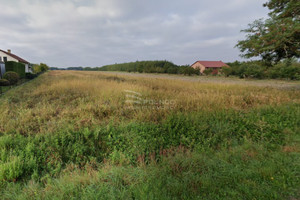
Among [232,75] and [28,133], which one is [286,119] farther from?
[232,75]

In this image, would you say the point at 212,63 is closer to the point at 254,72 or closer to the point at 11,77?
the point at 254,72

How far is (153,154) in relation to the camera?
2.94m

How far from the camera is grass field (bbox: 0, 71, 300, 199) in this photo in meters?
1.96

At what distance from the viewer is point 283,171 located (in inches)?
89.7

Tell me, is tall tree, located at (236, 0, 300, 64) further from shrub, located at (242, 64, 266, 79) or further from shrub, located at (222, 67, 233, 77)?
shrub, located at (222, 67, 233, 77)

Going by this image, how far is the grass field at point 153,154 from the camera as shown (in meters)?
1.96

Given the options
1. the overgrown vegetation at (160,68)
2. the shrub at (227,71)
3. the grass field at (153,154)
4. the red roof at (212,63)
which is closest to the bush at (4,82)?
the grass field at (153,154)

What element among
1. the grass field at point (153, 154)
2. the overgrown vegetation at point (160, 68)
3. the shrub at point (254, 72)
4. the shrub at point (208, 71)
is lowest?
the grass field at point (153, 154)

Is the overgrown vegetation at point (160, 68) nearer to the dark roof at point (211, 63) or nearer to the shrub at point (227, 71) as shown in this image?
the shrub at point (227, 71)

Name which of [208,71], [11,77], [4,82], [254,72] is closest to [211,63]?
[208,71]

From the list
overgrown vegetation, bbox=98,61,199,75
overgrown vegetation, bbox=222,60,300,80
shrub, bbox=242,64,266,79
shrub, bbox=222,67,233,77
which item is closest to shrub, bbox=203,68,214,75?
overgrown vegetation, bbox=98,61,199,75

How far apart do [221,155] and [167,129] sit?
54.5 inches

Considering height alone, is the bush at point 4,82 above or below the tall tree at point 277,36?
below

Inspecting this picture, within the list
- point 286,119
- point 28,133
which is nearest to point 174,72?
point 286,119
